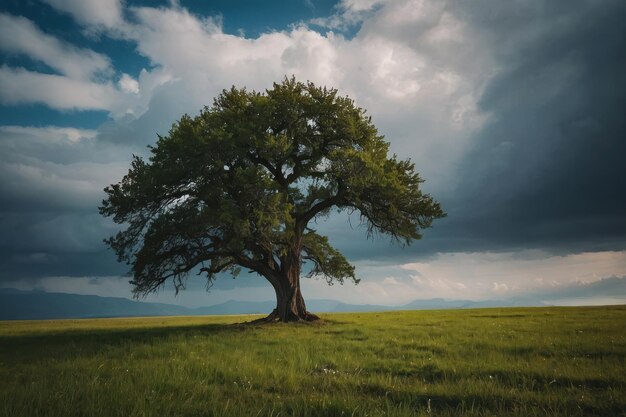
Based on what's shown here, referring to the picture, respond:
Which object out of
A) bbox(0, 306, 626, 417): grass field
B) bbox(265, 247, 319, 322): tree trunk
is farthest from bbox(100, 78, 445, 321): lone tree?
bbox(0, 306, 626, 417): grass field

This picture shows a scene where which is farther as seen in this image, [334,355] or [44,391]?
[334,355]

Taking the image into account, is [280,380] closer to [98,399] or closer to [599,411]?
[98,399]

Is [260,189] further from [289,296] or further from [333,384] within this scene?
[333,384]

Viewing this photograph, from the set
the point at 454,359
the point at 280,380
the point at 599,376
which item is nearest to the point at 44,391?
the point at 280,380

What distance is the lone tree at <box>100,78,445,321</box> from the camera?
26922 mm

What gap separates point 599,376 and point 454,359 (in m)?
3.58

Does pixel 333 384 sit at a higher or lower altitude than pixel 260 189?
lower

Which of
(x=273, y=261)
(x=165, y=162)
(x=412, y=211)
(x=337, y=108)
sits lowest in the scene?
(x=273, y=261)

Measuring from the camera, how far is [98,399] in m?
6.18

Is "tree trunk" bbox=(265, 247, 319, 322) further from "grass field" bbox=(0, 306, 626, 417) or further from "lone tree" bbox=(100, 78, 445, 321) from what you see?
"grass field" bbox=(0, 306, 626, 417)

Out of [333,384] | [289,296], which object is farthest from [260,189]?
[333,384]

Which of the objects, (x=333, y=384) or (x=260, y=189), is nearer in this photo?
(x=333, y=384)

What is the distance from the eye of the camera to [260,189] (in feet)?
87.9

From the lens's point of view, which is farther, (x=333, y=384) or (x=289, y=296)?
(x=289, y=296)
